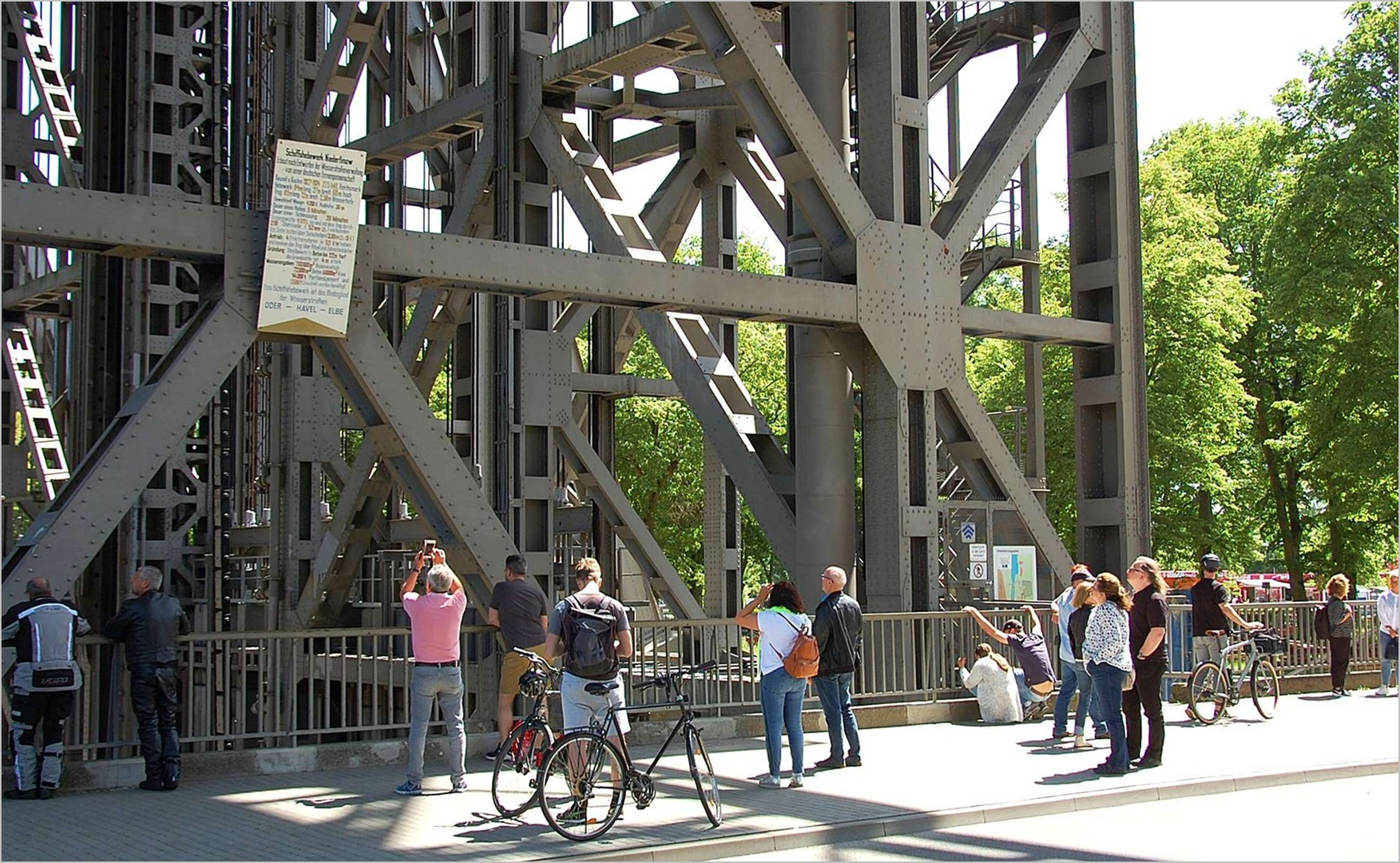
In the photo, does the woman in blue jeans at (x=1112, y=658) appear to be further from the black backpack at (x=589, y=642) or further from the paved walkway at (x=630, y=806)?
the black backpack at (x=589, y=642)

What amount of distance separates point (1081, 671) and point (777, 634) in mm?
4465

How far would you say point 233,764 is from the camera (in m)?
13.4

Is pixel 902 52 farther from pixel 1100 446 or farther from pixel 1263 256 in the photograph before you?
pixel 1263 256

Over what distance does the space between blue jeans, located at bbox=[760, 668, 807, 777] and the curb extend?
60.6 inches

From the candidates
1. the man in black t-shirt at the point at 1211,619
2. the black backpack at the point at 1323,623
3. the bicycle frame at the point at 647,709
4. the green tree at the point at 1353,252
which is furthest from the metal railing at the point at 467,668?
the green tree at the point at 1353,252

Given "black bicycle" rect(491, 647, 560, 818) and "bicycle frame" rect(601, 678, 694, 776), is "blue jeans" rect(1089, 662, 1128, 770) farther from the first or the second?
"black bicycle" rect(491, 647, 560, 818)

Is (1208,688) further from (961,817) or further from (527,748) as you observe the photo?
(527,748)

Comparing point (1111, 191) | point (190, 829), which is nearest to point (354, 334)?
point (190, 829)

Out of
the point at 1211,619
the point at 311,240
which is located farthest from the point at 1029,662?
the point at 311,240

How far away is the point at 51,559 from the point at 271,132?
15185mm

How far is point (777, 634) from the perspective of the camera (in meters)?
12.7

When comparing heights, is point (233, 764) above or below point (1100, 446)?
below

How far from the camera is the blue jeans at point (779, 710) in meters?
12.8

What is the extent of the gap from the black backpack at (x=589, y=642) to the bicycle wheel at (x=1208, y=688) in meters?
9.06
